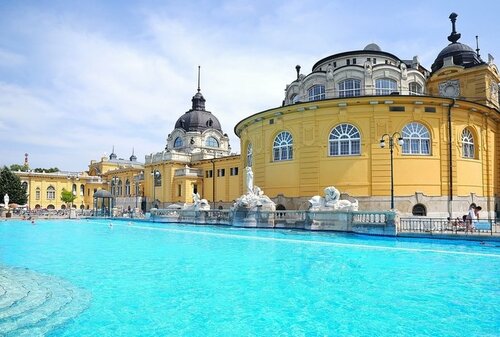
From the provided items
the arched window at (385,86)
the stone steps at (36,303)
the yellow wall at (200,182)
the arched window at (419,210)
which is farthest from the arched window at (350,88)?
the stone steps at (36,303)

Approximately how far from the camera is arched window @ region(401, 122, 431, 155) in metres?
25.9


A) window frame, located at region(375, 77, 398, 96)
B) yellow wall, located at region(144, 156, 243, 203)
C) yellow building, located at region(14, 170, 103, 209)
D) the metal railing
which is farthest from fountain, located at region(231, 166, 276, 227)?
yellow building, located at region(14, 170, 103, 209)

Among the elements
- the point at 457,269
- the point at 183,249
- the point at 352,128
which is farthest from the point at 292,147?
the point at 457,269

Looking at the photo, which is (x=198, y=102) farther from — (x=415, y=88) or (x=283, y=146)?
(x=415, y=88)

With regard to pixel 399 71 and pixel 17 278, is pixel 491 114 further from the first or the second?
pixel 17 278

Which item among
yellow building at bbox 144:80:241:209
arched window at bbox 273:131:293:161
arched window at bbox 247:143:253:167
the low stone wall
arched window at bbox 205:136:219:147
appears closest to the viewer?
the low stone wall

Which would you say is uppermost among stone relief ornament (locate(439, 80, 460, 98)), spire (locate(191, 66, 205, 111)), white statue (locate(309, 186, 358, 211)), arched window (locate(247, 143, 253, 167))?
spire (locate(191, 66, 205, 111))

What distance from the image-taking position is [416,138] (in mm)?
25938

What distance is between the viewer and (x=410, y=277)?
9.76 m

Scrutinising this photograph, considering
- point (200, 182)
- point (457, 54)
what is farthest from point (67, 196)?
point (457, 54)

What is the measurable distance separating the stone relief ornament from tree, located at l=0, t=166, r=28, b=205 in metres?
58.5

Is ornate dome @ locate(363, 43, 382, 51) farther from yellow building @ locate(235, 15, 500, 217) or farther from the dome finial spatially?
the dome finial

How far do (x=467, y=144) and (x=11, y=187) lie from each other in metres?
59.5

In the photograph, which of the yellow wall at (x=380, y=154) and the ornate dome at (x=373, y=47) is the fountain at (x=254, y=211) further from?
the ornate dome at (x=373, y=47)
